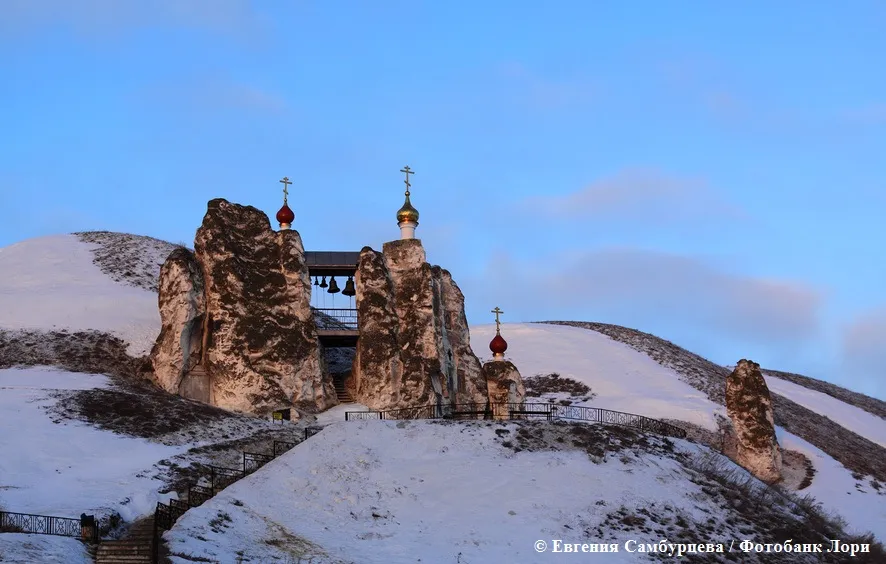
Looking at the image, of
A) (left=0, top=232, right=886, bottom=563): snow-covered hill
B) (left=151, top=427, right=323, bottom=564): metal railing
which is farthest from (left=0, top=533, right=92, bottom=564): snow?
(left=151, top=427, right=323, bottom=564): metal railing

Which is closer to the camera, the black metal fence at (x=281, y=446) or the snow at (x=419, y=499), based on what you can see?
the snow at (x=419, y=499)

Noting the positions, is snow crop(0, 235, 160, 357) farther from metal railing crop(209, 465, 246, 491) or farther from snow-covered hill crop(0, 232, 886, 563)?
metal railing crop(209, 465, 246, 491)

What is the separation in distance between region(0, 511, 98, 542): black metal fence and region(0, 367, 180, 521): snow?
1152 mm

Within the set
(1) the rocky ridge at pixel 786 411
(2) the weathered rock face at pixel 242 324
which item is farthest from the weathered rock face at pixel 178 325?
(1) the rocky ridge at pixel 786 411

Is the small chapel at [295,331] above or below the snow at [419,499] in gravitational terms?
above

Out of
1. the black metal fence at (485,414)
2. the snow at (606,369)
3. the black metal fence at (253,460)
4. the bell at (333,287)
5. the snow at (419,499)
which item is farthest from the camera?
the snow at (606,369)

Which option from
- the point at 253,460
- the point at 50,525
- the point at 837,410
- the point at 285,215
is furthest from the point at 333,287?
the point at 837,410

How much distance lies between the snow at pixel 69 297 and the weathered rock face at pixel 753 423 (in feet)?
99.8

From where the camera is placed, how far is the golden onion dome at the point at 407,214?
6353cm

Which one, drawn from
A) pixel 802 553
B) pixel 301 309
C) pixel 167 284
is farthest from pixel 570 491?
pixel 167 284

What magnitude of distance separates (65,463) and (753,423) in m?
36.3

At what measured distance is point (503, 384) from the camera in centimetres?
5719

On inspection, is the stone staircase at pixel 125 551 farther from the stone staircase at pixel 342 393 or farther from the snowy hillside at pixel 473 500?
the stone staircase at pixel 342 393

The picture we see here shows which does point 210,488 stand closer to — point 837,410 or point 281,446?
point 281,446
